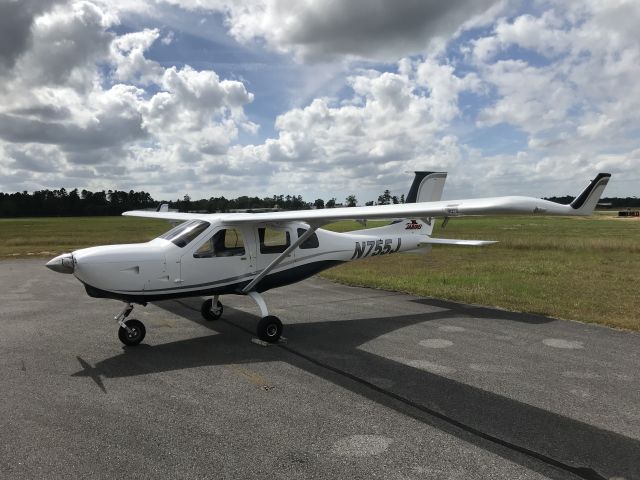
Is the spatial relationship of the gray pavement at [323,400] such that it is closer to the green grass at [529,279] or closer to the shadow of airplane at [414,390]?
the shadow of airplane at [414,390]

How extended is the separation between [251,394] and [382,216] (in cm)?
332

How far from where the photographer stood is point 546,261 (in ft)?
69.1

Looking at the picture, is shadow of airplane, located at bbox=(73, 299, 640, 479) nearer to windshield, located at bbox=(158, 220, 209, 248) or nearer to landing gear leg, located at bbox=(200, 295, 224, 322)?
landing gear leg, located at bbox=(200, 295, 224, 322)

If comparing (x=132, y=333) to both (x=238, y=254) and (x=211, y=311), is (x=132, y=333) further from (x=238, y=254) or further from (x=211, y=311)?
(x=238, y=254)

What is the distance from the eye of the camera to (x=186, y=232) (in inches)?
330

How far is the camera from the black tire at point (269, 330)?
8070mm

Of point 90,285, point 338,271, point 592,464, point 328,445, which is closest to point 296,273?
point 90,285

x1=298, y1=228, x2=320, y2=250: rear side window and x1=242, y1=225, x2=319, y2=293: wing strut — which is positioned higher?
x1=298, y1=228, x2=320, y2=250: rear side window

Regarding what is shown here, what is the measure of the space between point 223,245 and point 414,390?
14.6 ft

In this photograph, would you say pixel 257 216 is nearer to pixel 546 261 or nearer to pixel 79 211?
pixel 546 261

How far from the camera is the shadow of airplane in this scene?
168 inches

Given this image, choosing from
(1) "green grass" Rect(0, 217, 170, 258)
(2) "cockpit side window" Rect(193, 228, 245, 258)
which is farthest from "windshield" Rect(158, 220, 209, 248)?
(1) "green grass" Rect(0, 217, 170, 258)

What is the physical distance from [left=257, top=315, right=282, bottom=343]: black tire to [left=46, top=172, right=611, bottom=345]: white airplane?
0.02 meters

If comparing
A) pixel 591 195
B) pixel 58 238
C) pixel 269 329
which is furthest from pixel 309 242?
pixel 58 238
